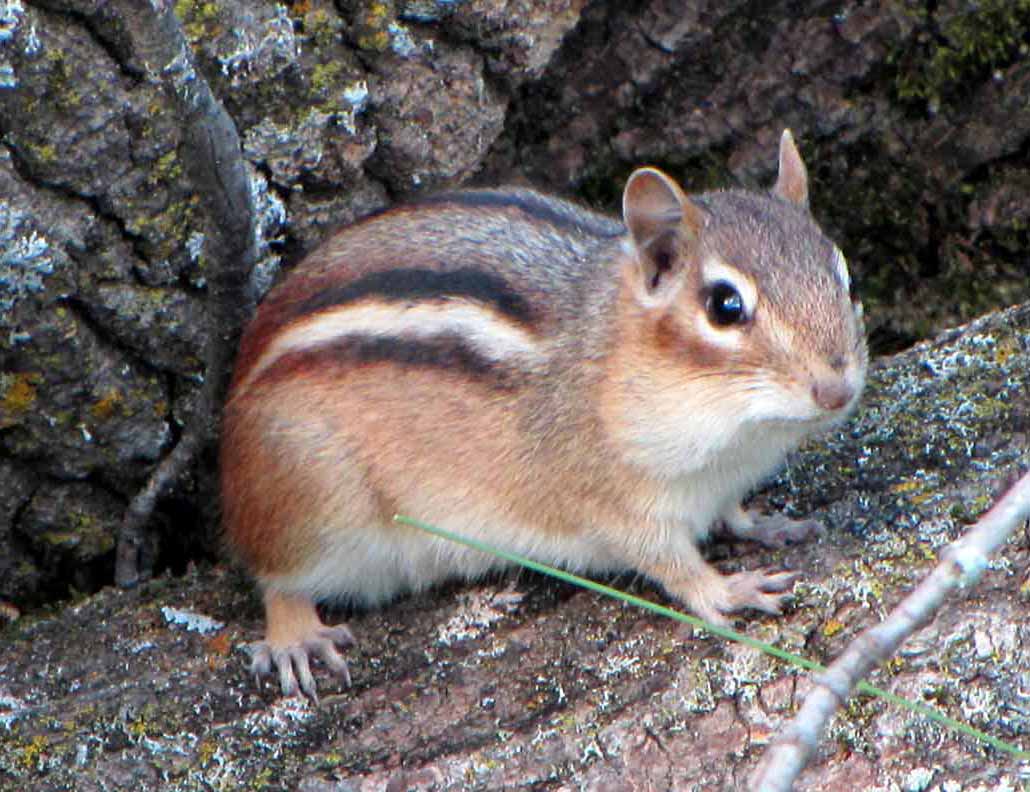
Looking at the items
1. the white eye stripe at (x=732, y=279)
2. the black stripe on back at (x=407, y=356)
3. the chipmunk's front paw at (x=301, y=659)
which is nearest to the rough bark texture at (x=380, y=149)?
the black stripe on back at (x=407, y=356)

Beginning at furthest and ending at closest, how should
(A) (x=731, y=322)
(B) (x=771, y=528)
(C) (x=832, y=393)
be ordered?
(B) (x=771, y=528), (A) (x=731, y=322), (C) (x=832, y=393)

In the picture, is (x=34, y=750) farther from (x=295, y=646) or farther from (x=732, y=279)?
(x=732, y=279)

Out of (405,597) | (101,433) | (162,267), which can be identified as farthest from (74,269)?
(405,597)

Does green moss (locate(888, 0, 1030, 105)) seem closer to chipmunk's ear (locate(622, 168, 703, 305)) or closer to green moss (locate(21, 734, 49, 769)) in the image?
chipmunk's ear (locate(622, 168, 703, 305))

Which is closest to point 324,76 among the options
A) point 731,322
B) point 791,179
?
point 791,179

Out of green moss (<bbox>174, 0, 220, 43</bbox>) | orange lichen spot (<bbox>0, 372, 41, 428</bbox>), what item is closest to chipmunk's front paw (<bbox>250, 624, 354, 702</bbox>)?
orange lichen spot (<bbox>0, 372, 41, 428</bbox>)

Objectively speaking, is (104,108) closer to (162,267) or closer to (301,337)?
(162,267)
